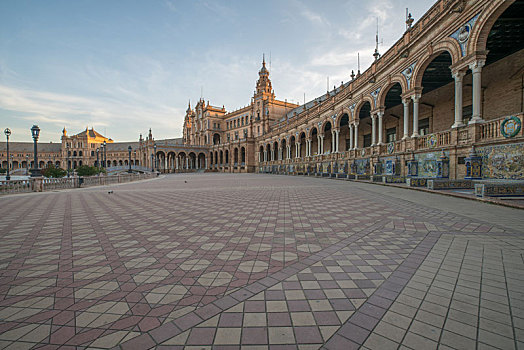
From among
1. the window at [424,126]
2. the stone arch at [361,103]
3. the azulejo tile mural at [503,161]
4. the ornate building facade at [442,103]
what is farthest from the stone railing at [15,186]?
the window at [424,126]

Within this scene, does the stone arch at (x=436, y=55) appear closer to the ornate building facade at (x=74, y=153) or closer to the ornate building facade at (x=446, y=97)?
the ornate building facade at (x=446, y=97)

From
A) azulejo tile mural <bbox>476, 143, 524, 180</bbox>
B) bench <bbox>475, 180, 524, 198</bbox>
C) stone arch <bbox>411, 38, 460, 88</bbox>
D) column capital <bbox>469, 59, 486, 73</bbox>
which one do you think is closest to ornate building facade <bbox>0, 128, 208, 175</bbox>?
stone arch <bbox>411, 38, 460, 88</bbox>

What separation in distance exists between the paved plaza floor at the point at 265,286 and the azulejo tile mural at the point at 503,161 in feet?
16.5

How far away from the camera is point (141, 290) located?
2.68 m

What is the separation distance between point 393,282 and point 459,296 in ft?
2.00

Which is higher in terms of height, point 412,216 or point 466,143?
point 466,143

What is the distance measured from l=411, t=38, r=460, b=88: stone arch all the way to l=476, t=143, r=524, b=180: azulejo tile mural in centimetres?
528

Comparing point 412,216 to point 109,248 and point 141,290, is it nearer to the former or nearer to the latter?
point 141,290

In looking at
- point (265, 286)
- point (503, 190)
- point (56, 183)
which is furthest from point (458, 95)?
point (56, 183)

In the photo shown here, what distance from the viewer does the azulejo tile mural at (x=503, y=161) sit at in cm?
874

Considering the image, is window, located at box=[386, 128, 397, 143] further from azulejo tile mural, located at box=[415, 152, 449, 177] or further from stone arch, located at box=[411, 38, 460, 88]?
azulejo tile mural, located at box=[415, 152, 449, 177]

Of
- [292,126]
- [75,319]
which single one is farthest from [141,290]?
[292,126]

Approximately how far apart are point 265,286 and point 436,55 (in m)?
16.8

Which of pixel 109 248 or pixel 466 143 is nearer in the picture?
pixel 109 248
